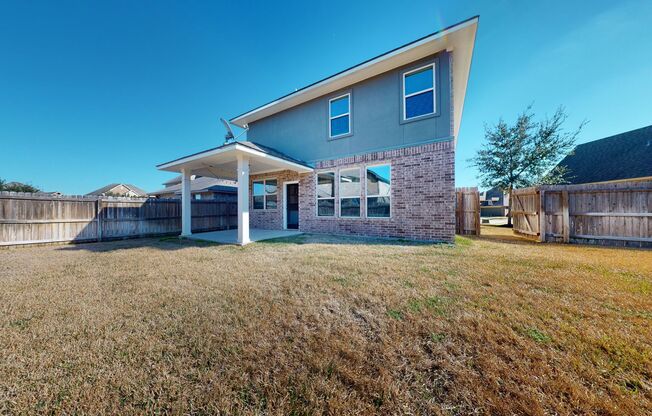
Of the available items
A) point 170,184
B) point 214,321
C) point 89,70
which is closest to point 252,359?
point 214,321

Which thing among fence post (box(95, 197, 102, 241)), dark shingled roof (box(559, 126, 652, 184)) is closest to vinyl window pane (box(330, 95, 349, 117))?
fence post (box(95, 197, 102, 241))

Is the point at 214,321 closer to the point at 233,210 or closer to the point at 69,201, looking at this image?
the point at 69,201

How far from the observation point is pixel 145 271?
4406mm

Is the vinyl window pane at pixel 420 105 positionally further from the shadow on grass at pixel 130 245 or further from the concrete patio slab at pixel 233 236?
the shadow on grass at pixel 130 245

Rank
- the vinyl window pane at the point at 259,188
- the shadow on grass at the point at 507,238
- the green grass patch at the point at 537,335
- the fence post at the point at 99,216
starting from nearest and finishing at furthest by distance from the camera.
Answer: the green grass patch at the point at 537,335 < the shadow on grass at the point at 507,238 < the fence post at the point at 99,216 < the vinyl window pane at the point at 259,188

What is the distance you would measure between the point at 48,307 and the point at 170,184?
3002cm

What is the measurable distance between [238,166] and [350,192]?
4.14 metres

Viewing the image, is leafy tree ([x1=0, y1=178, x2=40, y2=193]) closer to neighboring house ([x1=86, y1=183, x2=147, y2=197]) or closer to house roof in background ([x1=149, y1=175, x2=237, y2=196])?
neighboring house ([x1=86, y1=183, x2=147, y2=197])

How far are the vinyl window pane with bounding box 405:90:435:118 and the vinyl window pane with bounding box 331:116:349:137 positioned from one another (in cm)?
231

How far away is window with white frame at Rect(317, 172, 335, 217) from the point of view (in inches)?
353

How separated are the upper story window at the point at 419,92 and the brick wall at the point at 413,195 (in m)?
1.22

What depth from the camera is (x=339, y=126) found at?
891cm

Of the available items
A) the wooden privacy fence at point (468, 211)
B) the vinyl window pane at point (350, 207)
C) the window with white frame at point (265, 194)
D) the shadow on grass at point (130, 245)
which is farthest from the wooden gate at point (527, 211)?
the shadow on grass at point (130, 245)

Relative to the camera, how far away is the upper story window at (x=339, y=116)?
870cm
